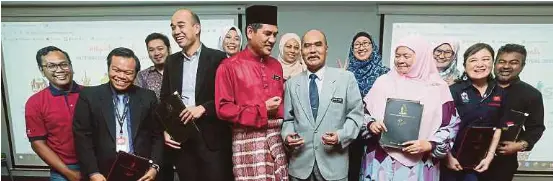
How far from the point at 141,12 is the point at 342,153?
119 centimetres

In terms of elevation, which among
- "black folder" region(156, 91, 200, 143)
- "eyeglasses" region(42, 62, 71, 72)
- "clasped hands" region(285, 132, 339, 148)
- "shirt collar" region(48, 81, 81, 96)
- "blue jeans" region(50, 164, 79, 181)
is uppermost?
"eyeglasses" region(42, 62, 71, 72)

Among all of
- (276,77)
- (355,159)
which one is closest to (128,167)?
(276,77)

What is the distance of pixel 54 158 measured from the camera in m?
2.05

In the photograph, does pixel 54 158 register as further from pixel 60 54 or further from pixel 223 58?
pixel 223 58

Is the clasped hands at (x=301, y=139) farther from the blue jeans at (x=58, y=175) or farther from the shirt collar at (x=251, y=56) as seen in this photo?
the blue jeans at (x=58, y=175)

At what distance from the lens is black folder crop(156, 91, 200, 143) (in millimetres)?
1788

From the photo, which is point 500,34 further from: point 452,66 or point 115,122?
point 115,122

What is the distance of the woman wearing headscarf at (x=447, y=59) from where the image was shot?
78.1 inches

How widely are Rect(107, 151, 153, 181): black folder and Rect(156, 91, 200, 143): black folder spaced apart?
163 millimetres

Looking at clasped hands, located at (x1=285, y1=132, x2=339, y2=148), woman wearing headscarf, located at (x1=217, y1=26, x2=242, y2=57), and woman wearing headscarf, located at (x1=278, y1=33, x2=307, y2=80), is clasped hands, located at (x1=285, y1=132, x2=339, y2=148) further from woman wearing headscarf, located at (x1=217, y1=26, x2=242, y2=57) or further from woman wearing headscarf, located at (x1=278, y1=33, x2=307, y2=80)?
woman wearing headscarf, located at (x1=217, y1=26, x2=242, y2=57)

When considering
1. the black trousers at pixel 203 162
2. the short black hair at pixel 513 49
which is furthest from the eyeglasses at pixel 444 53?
the black trousers at pixel 203 162

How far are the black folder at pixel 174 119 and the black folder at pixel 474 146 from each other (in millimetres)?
1102

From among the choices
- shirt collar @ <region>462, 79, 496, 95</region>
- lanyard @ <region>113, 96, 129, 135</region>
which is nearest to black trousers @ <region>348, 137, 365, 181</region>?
shirt collar @ <region>462, 79, 496, 95</region>

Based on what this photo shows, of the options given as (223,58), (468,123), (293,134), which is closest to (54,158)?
(223,58)
